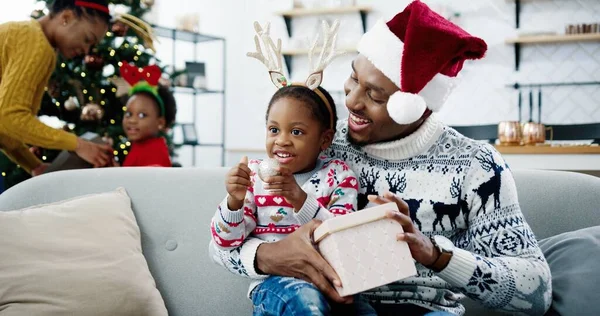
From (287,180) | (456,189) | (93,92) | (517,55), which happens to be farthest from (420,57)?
(517,55)

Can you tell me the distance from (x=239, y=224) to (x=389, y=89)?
1.63ft

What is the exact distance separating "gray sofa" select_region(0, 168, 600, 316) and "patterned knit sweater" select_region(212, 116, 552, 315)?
0.30 metres

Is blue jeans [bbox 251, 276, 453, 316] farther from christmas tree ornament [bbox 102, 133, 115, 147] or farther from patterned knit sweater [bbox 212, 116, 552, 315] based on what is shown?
christmas tree ornament [bbox 102, 133, 115, 147]

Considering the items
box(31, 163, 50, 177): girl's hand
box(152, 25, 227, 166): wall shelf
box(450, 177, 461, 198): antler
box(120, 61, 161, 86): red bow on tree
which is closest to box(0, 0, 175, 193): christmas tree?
box(120, 61, 161, 86): red bow on tree

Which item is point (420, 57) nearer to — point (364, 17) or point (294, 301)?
point (294, 301)

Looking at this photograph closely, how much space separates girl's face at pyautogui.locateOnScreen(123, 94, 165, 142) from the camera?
3.44 m

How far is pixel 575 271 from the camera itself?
1.47 metres

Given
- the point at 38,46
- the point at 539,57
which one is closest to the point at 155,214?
the point at 38,46

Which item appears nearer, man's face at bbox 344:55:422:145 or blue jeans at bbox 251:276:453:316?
blue jeans at bbox 251:276:453:316

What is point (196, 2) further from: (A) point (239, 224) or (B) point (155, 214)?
(A) point (239, 224)

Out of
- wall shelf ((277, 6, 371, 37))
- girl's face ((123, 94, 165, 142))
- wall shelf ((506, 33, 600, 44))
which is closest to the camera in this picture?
girl's face ((123, 94, 165, 142))

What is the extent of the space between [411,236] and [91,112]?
3175mm

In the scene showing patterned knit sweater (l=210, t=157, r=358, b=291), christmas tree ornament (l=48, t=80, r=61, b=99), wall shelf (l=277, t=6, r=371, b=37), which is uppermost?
wall shelf (l=277, t=6, r=371, b=37)

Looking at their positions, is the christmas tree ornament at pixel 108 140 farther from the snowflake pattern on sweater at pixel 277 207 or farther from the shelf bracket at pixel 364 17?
the shelf bracket at pixel 364 17
